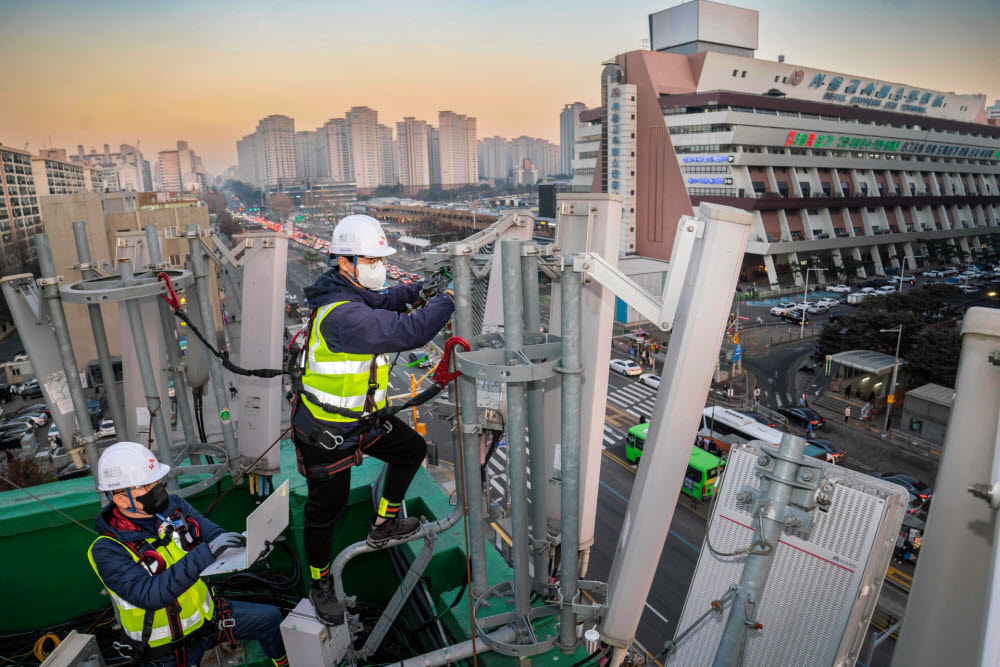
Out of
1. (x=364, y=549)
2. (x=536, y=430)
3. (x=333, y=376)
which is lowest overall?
(x=364, y=549)

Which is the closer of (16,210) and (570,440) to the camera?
(570,440)

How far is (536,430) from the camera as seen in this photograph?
3607 mm

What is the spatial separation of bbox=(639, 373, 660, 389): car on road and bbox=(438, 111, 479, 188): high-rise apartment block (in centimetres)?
8383

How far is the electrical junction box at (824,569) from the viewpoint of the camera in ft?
10.1

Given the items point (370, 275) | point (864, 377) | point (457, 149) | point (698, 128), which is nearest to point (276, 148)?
point (457, 149)

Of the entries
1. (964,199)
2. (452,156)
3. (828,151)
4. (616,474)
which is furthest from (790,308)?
(452,156)

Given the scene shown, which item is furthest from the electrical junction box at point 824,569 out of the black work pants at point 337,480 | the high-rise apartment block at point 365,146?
the high-rise apartment block at point 365,146

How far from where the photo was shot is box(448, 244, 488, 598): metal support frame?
3492 mm

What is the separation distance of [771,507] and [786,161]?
5040 cm

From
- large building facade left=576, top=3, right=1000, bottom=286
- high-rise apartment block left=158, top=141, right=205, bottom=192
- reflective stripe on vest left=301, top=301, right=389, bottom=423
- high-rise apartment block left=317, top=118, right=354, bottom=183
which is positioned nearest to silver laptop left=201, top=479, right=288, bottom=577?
reflective stripe on vest left=301, top=301, right=389, bottom=423

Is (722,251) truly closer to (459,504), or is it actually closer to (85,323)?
(459,504)

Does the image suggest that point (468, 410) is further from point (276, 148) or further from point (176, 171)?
point (176, 171)

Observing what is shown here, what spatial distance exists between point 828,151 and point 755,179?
32.2ft

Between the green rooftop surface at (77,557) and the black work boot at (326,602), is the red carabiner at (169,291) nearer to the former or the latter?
the green rooftop surface at (77,557)
